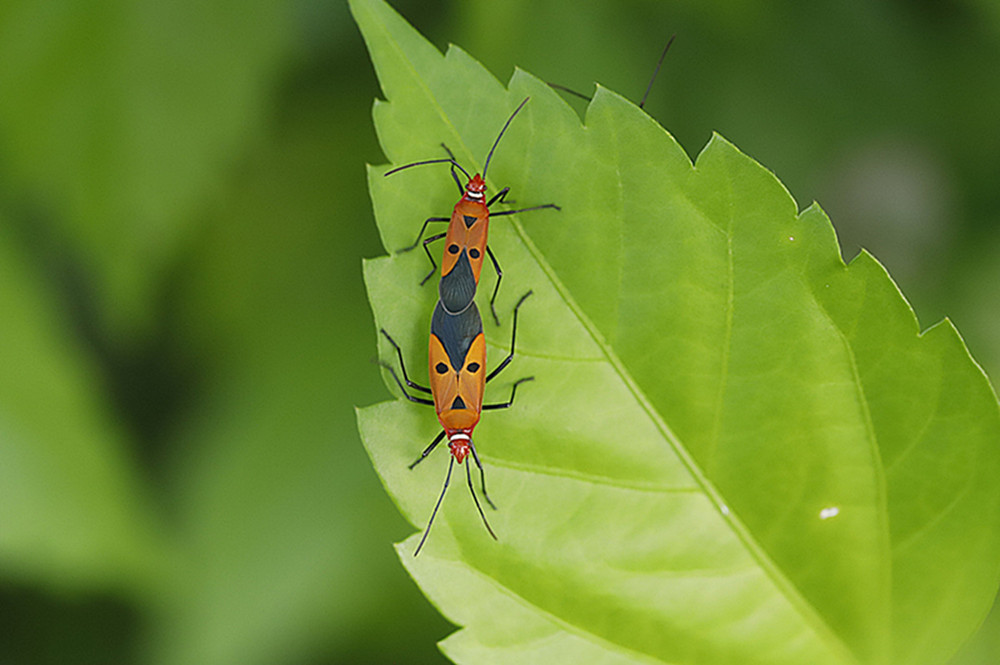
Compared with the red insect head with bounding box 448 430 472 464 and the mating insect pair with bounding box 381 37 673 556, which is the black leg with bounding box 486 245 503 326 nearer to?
the mating insect pair with bounding box 381 37 673 556

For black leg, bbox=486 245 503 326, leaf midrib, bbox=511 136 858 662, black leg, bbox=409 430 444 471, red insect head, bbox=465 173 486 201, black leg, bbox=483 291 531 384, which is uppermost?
red insect head, bbox=465 173 486 201

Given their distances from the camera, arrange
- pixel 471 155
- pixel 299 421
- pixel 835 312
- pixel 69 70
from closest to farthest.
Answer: pixel 835 312 < pixel 471 155 < pixel 69 70 < pixel 299 421

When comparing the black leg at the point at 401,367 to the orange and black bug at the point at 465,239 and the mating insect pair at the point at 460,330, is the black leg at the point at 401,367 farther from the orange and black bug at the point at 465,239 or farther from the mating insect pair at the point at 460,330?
the orange and black bug at the point at 465,239

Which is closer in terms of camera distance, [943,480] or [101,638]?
[943,480]

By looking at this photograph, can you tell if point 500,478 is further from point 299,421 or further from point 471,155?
point 299,421

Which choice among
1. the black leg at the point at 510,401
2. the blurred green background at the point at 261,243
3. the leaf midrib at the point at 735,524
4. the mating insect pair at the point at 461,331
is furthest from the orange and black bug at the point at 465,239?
the blurred green background at the point at 261,243

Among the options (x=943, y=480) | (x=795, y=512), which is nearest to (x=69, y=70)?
(x=795, y=512)

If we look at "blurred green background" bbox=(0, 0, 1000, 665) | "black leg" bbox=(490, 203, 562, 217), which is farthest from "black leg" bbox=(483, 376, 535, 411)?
"blurred green background" bbox=(0, 0, 1000, 665)
